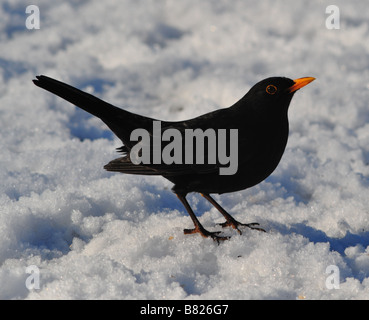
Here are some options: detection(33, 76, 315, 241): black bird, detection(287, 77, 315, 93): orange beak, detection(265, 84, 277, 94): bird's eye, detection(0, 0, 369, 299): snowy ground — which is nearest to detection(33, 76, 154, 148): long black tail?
detection(33, 76, 315, 241): black bird

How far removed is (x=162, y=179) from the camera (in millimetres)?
4887

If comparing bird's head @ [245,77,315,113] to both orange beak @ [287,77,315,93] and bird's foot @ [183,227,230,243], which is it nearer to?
orange beak @ [287,77,315,93]

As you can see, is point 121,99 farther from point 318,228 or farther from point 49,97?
point 318,228

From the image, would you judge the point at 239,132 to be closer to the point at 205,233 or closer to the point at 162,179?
the point at 205,233

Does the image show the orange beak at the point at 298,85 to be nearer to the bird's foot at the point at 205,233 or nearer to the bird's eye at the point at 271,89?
the bird's eye at the point at 271,89

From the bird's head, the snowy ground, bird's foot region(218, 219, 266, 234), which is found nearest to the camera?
the snowy ground

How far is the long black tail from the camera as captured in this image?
3510mm

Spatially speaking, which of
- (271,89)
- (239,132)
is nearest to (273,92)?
(271,89)

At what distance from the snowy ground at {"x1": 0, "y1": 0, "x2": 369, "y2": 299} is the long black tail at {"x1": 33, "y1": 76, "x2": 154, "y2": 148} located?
2.33 ft

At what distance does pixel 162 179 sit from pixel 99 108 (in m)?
1.49
